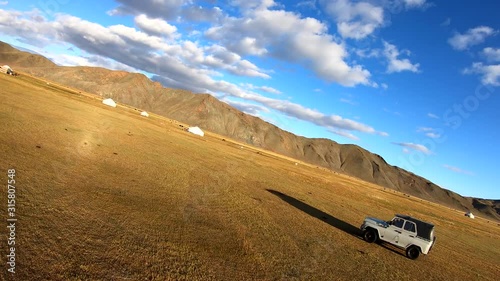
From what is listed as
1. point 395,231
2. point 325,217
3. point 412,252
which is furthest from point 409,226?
point 325,217

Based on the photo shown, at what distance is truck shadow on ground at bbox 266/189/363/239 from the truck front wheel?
2.91 feet

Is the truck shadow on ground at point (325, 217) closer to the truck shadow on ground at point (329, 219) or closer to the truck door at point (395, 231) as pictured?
the truck shadow on ground at point (329, 219)

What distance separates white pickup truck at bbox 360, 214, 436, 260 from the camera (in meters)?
19.5

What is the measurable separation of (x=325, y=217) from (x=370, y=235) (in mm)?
5106

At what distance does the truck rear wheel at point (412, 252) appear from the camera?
64.8 feet

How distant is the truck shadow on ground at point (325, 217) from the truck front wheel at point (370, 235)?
89 centimetres

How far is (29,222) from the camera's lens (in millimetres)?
10680

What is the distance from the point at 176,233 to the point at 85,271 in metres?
4.79

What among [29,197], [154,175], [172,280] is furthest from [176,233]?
[154,175]

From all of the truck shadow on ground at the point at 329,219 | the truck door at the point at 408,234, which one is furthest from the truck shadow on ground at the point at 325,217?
the truck door at the point at 408,234

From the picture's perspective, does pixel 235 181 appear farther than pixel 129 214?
Yes

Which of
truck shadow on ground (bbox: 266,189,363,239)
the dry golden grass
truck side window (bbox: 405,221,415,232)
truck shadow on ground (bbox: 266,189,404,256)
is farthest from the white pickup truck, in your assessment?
truck shadow on ground (bbox: 266,189,363,239)

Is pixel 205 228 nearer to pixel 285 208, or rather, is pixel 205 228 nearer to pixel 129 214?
pixel 129 214

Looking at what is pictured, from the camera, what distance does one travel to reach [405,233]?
2014 centimetres
